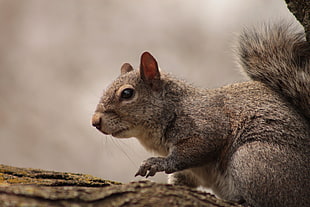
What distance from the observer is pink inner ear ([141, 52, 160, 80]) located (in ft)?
6.90

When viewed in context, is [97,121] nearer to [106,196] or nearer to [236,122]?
[236,122]

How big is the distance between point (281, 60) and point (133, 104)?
0.86 metres

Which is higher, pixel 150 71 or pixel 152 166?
pixel 150 71

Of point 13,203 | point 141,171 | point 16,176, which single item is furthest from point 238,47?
point 13,203

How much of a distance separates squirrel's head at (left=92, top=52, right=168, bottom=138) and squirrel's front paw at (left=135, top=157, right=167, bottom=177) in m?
0.28

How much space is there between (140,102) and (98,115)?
0.80 ft

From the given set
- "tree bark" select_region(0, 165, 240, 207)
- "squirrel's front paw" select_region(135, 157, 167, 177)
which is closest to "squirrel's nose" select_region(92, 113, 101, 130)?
"squirrel's front paw" select_region(135, 157, 167, 177)

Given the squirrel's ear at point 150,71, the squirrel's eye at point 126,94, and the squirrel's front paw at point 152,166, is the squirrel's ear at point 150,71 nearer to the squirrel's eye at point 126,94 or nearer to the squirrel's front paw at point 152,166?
the squirrel's eye at point 126,94

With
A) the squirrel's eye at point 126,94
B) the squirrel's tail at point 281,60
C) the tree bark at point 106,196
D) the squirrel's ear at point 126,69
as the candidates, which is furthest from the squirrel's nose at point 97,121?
the squirrel's tail at point 281,60

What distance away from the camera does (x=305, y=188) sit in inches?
70.6

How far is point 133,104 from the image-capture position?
2.09m

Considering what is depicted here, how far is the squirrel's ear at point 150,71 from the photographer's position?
2.11 meters

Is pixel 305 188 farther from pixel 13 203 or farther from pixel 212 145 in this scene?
pixel 13 203

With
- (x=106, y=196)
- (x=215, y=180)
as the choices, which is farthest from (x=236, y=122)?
(x=106, y=196)
